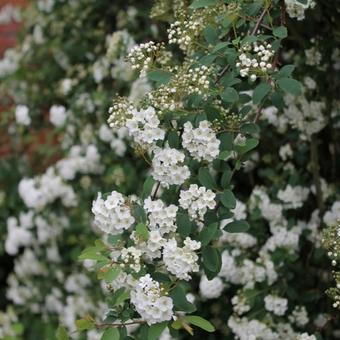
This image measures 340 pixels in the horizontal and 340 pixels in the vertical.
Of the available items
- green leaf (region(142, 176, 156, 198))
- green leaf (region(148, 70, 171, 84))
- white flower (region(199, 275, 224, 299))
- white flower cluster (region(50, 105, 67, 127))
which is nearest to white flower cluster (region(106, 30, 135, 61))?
white flower cluster (region(50, 105, 67, 127))

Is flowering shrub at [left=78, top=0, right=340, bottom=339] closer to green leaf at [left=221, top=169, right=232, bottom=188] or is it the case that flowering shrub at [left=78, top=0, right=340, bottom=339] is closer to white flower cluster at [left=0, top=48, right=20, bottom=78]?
green leaf at [left=221, top=169, right=232, bottom=188]

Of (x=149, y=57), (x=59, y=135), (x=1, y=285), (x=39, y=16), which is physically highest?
(x=149, y=57)

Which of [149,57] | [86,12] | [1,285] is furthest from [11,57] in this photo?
[149,57]

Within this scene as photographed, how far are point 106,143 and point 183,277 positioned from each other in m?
1.75

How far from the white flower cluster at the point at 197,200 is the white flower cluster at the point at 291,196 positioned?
97 centimetres

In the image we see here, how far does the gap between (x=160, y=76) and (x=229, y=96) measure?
0.65 feet

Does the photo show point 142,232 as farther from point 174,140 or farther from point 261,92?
point 261,92

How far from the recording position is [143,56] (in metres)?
1.86

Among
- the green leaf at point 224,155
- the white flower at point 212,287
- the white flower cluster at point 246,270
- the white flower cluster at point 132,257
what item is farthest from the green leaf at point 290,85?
the white flower at point 212,287

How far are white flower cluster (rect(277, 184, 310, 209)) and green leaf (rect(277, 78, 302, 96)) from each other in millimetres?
901

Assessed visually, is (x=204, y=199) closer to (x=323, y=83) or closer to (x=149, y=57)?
(x=149, y=57)

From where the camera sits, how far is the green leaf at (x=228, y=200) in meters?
1.81

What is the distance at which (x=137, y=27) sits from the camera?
136 inches

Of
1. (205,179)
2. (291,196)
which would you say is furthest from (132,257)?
(291,196)
